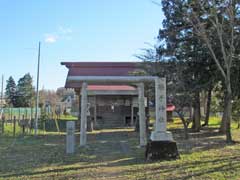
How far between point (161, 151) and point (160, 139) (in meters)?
0.42

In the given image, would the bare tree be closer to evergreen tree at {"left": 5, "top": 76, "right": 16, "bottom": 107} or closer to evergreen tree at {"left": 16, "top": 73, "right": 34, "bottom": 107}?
evergreen tree at {"left": 16, "top": 73, "right": 34, "bottom": 107}

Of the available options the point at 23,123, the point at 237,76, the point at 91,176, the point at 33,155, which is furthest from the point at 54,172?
the point at 23,123

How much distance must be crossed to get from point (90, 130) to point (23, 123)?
436cm

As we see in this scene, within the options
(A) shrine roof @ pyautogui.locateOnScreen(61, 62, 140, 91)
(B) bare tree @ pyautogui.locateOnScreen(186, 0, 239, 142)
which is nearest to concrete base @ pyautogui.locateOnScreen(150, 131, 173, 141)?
(B) bare tree @ pyautogui.locateOnScreen(186, 0, 239, 142)

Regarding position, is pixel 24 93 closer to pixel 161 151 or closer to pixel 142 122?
pixel 142 122

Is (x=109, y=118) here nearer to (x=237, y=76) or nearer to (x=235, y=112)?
(x=235, y=112)

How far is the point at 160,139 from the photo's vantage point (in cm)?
1205

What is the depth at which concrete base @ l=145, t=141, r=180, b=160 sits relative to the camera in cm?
1167

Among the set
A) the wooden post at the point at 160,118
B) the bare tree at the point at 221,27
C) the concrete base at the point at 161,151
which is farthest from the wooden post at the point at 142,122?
the concrete base at the point at 161,151

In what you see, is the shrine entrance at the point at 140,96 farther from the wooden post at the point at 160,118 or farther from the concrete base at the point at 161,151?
the concrete base at the point at 161,151

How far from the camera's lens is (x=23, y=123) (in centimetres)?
2564

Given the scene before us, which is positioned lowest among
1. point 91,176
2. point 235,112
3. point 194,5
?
point 91,176

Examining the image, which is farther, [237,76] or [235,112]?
[235,112]

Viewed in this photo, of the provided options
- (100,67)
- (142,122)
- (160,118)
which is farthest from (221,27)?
(100,67)
